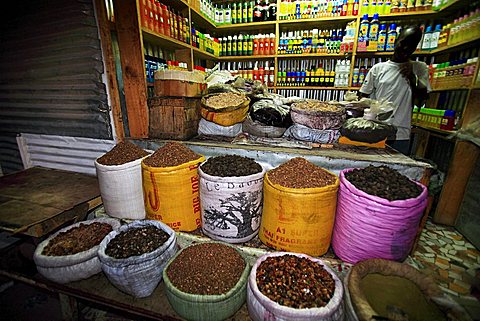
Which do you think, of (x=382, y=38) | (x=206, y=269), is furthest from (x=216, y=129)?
(x=382, y=38)

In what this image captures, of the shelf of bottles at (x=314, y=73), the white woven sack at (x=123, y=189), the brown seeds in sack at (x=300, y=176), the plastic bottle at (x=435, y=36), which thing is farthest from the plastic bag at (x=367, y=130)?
the plastic bottle at (x=435, y=36)

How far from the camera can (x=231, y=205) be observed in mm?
1306

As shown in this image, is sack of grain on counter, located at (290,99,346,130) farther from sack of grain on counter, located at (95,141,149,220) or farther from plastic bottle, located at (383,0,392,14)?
plastic bottle, located at (383,0,392,14)

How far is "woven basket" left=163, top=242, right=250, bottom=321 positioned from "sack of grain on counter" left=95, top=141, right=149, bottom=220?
2.56 ft

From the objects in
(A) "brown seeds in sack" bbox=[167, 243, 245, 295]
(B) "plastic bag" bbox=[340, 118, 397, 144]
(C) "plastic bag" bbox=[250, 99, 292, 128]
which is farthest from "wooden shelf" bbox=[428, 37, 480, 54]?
(A) "brown seeds in sack" bbox=[167, 243, 245, 295]

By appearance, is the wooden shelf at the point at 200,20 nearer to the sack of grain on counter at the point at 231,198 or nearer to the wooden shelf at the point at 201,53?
the wooden shelf at the point at 201,53

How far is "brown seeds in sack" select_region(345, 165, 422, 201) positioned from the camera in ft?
3.44

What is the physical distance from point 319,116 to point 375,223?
880 millimetres

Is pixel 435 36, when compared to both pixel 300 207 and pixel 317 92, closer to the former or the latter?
pixel 317 92

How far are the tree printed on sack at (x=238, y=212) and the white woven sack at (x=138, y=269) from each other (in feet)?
0.92

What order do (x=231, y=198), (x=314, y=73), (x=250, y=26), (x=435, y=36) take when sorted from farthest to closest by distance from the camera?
(x=250, y=26), (x=314, y=73), (x=435, y=36), (x=231, y=198)

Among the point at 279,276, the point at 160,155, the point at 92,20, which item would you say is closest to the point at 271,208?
the point at 279,276

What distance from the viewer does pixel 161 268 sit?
1.16m

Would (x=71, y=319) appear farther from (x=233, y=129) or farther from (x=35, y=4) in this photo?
(x=35, y=4)
